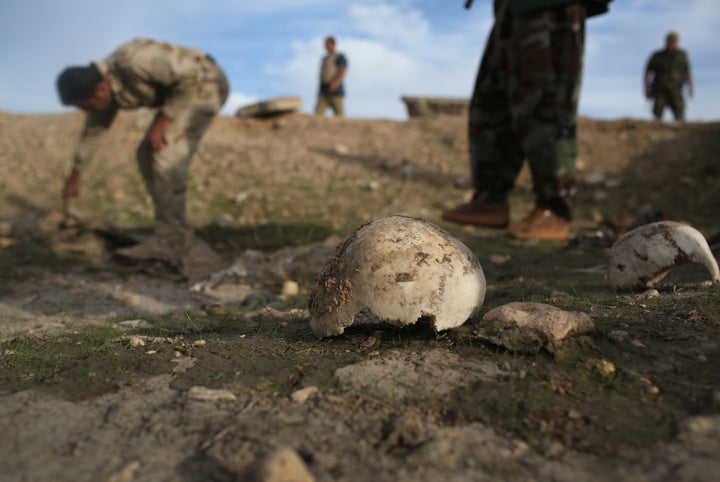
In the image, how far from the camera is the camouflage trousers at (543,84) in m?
4.31

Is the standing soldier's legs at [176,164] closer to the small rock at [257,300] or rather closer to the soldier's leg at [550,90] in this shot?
the small rock at [257,300]

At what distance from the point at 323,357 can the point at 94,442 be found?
755 millimetres

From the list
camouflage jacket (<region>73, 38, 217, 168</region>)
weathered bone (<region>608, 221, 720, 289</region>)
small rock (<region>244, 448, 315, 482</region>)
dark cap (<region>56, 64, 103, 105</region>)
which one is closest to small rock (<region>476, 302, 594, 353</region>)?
weathered bone (<region>608, 221, 720, 289</region>)

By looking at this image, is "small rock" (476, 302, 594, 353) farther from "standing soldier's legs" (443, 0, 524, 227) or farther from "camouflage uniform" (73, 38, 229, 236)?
"camouflage uniform" (73, 38, 229, 236)

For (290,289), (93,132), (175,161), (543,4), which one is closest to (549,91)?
(543,4)

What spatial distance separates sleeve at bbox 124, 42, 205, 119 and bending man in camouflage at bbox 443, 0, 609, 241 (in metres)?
2.67

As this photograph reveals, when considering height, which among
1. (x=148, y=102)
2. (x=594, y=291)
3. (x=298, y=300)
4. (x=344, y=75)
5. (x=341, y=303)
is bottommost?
(x=298, y=300)

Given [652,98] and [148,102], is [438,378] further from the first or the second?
[652,98]

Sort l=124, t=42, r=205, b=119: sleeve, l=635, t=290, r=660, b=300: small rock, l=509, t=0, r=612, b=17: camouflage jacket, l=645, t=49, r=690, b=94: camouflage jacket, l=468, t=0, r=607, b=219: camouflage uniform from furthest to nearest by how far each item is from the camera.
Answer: l=645, t=49, r=690, b=94: camouflage jacket
l=124, t=42, r=205, b=119: sleeve
l=468, t=0, r=607, b=219: camouflage uniform
l=509, t=0, r=612, b=17: camouflage jacket
l=635, t=290, r=660, b=300: small rock

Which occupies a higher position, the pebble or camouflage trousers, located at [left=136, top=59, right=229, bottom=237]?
camouflage trousers, located at [left=136, top=59, right=229, bottom=237]

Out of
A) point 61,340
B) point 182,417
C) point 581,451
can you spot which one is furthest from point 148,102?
point 581,451

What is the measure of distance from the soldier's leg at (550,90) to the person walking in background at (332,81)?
294 inches

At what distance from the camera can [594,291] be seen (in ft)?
9.41

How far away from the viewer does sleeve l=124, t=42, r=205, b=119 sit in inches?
207
